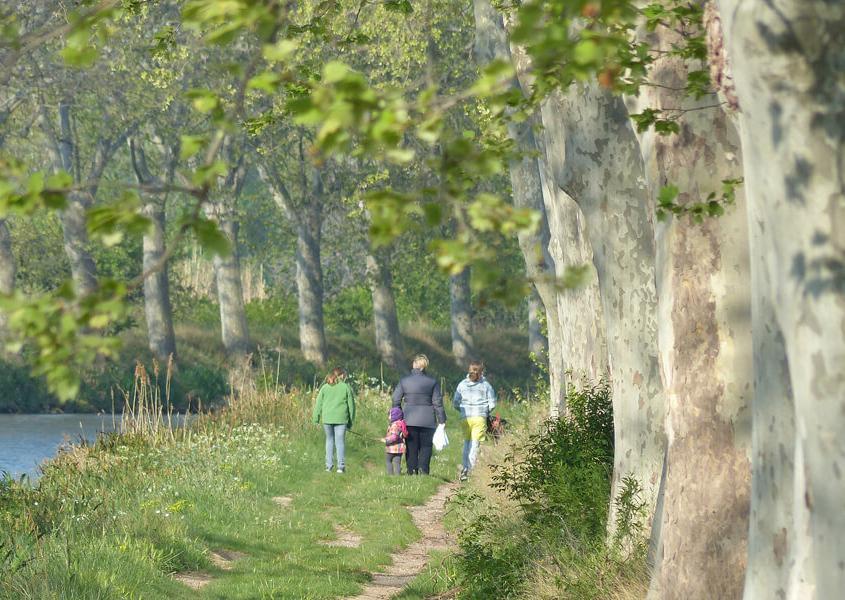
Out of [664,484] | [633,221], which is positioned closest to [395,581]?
[633,221]

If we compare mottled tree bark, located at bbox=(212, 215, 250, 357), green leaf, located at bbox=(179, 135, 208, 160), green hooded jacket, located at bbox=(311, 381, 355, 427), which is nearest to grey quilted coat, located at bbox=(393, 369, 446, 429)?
green hooded jacket, located at bbox=(311, 381, 355, 427)

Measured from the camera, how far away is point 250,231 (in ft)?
166

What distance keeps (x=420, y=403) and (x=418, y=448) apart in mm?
880

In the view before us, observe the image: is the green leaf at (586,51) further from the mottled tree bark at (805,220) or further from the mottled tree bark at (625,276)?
the mottled tree bark at (625,276)

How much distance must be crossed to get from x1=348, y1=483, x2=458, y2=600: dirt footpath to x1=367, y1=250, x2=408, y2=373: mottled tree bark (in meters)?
23.2

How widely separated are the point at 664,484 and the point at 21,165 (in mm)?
4484

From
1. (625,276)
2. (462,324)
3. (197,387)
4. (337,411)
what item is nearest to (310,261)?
(462,324)

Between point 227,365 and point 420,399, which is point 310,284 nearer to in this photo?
point 227,365

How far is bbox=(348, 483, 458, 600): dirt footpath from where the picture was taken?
459 inches

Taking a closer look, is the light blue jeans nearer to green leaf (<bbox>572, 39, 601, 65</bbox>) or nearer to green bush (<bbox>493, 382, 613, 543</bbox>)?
green bush (<bbox>493, 382, 613, 543</bbox>)

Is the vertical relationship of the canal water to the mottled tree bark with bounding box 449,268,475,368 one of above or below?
below

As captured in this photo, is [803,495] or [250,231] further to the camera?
[250,231]

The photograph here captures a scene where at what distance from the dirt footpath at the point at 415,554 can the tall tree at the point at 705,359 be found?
4.27m

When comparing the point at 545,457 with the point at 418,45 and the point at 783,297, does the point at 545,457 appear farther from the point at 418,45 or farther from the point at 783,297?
the point at 418,45
